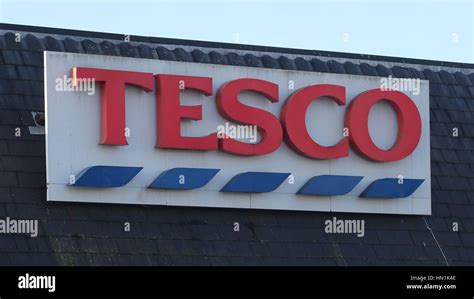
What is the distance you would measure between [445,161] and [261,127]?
18.1 ft

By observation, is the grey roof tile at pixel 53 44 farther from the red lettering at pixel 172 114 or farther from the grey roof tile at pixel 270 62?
the grey roof tile at pixel 270 62

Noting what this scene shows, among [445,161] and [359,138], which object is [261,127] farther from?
[445,161]

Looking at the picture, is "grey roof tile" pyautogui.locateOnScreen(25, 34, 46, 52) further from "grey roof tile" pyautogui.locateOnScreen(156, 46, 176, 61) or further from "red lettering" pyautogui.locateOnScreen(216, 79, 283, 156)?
"red lettering" pyautogui.locateOnScreen(216, 79, 283, 156)

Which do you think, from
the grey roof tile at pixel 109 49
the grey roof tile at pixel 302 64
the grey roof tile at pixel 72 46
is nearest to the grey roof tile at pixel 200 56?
the grey roof tile at pixel 109 49

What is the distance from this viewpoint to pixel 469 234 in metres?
41.6

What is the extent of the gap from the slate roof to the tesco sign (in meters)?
0.38

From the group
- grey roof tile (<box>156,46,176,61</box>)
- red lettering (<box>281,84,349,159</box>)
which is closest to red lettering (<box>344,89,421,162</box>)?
red lettering (<box>281,84,349,159</box>)

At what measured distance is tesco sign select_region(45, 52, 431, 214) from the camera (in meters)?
37.2

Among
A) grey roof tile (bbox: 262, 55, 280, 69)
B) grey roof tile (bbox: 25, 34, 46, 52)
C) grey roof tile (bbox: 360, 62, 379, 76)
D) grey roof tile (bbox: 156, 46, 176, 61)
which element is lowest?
grey roof tile (bbox: 360, 62, 379, 76)

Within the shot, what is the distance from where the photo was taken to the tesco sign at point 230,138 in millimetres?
37188

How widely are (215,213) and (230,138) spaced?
5.96 ft

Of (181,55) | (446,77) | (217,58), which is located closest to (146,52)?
(181,55)

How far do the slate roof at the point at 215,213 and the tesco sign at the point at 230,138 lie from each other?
382mm
